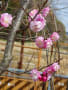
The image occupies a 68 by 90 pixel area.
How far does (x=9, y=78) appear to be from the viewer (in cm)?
273

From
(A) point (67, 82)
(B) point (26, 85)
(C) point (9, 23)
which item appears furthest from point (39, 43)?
(B) point (26, 85)

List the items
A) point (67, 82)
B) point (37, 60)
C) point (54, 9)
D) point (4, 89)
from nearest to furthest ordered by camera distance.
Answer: point (54, 9), point (67, 82), point (4, 89), point (37, 60)

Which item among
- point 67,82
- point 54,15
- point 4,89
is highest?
point 54,15

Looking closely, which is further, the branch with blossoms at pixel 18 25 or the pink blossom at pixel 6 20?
the pink blossom at pixel 6 20

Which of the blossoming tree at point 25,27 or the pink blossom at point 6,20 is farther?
the pink blossom at point 6,20

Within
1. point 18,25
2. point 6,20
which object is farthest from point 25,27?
point 6,20

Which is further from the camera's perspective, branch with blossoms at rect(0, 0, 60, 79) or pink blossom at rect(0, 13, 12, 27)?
pink blossom at rect(0, 13, 12, 27)

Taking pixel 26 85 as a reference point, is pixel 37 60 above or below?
above

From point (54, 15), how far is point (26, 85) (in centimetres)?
146

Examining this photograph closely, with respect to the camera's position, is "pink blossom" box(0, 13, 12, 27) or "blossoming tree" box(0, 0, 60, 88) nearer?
"blossoming tree" box(0, 0, 60, 88)

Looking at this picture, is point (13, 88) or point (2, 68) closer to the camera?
point (2, 68)

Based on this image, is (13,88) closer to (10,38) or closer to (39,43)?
(39,43)

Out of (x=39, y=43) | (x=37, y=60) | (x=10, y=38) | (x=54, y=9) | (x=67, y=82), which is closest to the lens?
(x=10, y=38)

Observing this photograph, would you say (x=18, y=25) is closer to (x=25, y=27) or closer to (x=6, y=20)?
(x=25, y=27)
